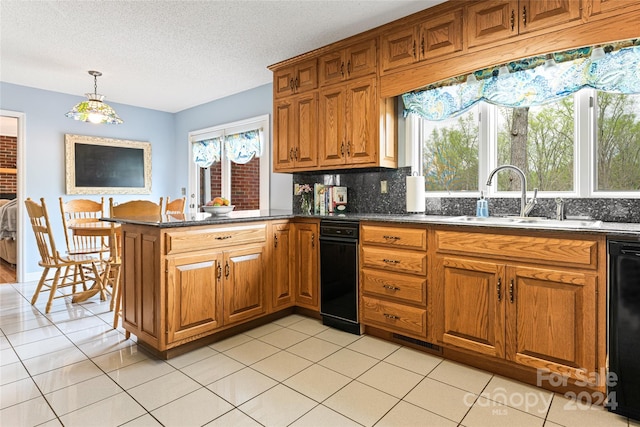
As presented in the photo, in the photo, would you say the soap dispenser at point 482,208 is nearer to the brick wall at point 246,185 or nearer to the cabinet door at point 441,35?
the cabinet door at point 441,35

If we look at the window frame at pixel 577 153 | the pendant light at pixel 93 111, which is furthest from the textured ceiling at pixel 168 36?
the window frame at pixel 577 153

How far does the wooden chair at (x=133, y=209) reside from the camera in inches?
119

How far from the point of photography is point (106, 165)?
A: 5.28 m

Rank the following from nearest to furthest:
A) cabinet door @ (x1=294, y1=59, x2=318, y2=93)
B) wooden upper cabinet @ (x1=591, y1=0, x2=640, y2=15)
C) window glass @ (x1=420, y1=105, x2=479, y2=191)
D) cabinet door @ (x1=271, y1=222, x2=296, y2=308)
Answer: wooden upper cabinet @ (x1=591, y1=0, x2=640, y2=15) < window glass @ (x1=420, y1=105, x2=479, y2=191) < cabinet door @ (x1=271, y1=222, x2=296, y2=308) < cabinet door @ (x1=294, y1=59, x2=318, y2=93)

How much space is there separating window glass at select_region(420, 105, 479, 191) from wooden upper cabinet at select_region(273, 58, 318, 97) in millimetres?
1108

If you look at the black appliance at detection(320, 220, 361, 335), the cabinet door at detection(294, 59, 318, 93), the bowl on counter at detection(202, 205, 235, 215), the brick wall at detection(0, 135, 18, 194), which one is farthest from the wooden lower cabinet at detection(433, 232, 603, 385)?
the brick wall at detection(0, 135, 18, 194)

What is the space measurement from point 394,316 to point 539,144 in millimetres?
1623

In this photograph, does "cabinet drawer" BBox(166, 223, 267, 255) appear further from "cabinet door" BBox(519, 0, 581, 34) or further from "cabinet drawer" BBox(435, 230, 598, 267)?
"cabinet door" BBox(519, 0, 581, 34)

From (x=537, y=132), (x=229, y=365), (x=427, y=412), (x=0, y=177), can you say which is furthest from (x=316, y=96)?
(x=0, y=177)

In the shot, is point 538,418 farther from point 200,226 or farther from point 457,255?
point 200,226

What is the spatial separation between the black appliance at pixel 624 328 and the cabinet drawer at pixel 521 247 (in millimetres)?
106

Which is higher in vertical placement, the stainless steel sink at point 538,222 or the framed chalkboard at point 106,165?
the framed chalkboard at point 106,165

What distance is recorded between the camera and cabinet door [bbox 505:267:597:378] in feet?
6.03

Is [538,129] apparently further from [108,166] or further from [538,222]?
[108,166]
